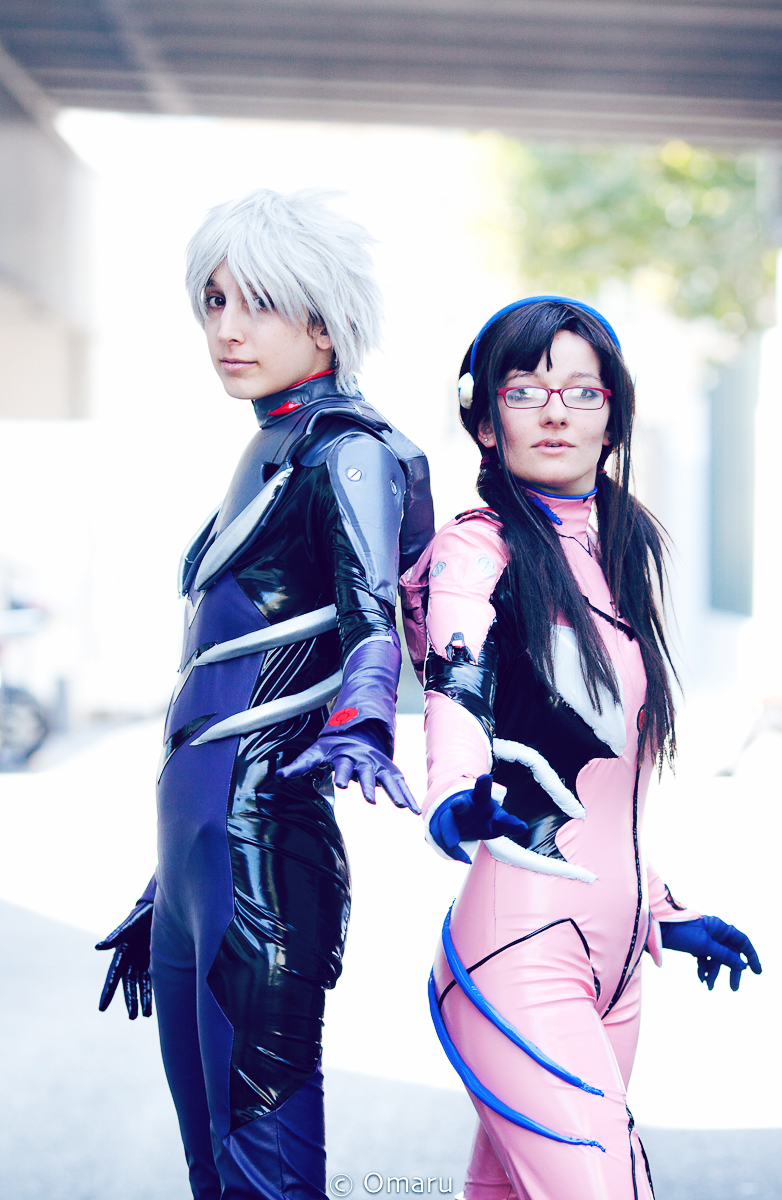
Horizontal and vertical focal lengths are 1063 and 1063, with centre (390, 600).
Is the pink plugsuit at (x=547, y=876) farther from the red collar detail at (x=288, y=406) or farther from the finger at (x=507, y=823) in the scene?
the red collar detail at (x=288, y=406)

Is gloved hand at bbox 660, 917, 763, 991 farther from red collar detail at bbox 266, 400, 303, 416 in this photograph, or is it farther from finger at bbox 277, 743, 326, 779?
red collar detail at bbox 266, 400, 303, 416

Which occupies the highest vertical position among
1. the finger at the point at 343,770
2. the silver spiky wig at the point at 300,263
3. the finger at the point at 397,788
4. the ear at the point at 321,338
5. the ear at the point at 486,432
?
the silver spiky wig at the point at 300,263

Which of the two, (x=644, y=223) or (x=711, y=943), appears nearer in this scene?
(x=711, y=943)

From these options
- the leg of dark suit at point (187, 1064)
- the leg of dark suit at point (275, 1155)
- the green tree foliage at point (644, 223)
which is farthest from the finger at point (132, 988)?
the green tree foliage at point (644, 223)

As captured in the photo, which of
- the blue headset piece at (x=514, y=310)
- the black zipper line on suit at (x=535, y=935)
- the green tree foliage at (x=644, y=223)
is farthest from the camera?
the green tree foliage at (x=644, y=223)

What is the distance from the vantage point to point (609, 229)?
12.4 metres

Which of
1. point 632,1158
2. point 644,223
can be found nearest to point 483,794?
point 632,1158

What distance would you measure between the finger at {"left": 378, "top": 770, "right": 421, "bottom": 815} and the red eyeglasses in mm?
563

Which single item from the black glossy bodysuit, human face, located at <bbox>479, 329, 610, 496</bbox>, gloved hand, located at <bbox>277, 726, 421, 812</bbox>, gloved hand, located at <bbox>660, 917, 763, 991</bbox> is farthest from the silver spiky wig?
gloved hand, located at <bbox>660, 917, 763, 991</bbox>

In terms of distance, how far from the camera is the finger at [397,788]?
44.2 inches

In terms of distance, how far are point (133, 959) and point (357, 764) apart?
2.65 ft

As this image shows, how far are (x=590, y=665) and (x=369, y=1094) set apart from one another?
1.94 m

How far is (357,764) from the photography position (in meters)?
1.14

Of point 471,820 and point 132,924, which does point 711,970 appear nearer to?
point 471,820
